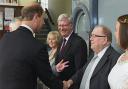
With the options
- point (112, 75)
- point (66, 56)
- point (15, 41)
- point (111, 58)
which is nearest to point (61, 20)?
point (66, 56)

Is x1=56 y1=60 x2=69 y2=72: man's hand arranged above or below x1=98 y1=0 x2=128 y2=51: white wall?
below

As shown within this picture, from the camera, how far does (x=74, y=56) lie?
9.87 feet

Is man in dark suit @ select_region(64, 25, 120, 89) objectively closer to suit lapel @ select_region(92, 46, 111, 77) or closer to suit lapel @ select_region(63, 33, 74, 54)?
suit lapel @ select_region(92, 46, 111, 77)

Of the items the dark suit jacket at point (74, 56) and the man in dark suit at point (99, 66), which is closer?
the man in dark suit at point (99, 66)

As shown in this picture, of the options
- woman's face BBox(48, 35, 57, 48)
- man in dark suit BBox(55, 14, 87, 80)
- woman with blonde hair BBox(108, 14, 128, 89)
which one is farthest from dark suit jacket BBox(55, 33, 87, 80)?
woman with blonde hair BBox(108, 14, 128, 89)

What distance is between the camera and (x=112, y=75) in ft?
6.63

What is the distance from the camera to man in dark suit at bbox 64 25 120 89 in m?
2.54

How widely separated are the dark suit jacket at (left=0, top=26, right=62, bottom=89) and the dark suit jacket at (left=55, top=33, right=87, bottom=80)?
0.72 meters

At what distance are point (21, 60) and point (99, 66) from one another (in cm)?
74

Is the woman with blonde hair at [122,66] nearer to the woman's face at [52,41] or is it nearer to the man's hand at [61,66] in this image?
the man's hand at [61,66]

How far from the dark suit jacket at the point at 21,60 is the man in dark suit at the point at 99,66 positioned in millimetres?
499

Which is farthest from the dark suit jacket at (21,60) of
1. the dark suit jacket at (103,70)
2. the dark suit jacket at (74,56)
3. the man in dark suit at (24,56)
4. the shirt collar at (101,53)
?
the dark suit jacket at (74,56)

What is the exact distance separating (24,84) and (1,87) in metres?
0.17

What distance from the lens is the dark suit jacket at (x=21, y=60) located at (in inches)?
85.8
